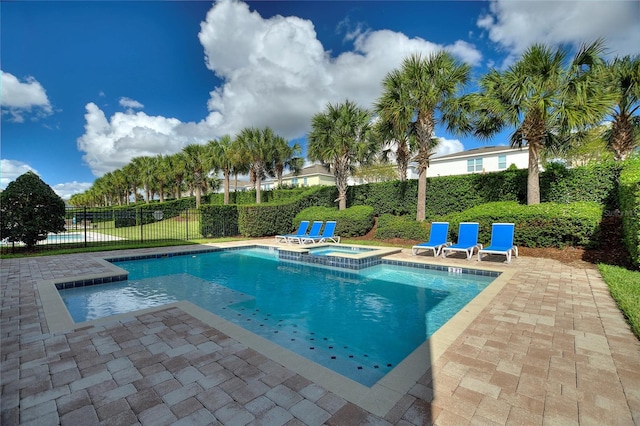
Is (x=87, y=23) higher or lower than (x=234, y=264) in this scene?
higher

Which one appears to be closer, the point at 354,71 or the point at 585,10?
the point at 585,10

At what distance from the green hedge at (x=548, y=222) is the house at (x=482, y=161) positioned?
19342 mm

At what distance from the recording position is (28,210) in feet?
34.6

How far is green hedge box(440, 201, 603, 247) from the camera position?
882cm

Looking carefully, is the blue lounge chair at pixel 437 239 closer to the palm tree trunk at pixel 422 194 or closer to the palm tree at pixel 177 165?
the palm tree trunk at pixel 422 194

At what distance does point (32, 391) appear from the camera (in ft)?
7.98

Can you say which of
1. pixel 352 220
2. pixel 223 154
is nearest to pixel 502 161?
pixel 352 220

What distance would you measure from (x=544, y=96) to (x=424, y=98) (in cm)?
423

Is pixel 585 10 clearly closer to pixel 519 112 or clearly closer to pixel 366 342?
pixel 519 112

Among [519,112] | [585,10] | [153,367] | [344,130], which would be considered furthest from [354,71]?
[153,367]

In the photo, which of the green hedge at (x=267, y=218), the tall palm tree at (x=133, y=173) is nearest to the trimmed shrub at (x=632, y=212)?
the green hedge at (x=267, y=218)

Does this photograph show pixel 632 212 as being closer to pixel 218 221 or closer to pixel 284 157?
pixel 218 221

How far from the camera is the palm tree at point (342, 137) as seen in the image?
16.1m

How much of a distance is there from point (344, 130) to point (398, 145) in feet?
11.9
